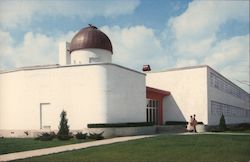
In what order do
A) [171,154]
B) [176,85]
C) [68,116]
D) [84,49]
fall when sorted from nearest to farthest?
[171,154]
[68,116]
[84,49]
[176,85]

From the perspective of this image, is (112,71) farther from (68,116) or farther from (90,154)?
(90,154)

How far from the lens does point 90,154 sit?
13422 mm

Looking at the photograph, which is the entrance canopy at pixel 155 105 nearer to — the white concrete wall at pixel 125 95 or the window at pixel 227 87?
the white concrete wall at pixel 125 95

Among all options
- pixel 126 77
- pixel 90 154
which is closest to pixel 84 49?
pixel 126 77

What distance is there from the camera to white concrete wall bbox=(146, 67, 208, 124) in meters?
37.2

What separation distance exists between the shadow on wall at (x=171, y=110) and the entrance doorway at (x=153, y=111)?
126 cm

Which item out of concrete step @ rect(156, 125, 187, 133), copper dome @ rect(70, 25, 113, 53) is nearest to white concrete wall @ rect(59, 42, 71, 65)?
copper dome @ rect(70, 25, 113, 53)

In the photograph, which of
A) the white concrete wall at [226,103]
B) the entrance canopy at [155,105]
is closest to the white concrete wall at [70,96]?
the entrance canopy at [155,105]

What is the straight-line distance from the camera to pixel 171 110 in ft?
129

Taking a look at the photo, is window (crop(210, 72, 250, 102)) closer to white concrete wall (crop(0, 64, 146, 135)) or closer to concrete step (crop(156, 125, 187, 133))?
concrete step (crop(156, 125, 187, 133))

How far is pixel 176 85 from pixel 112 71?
13.0m

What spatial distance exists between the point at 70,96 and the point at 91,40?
25.4 feet

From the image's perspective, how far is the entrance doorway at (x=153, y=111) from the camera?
36.4 m

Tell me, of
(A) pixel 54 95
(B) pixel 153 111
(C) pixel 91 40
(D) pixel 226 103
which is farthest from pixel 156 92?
(D) pixel 226 103
